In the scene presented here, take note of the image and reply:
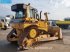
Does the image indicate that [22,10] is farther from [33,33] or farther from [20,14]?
[33,33]

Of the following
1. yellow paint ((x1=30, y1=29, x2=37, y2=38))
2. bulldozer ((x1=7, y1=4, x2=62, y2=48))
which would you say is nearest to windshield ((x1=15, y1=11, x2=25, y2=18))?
bulldozer ((x1=7, y1=4, x2=62, y2=48))

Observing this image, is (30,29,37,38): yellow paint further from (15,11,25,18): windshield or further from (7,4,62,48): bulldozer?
(15,11,25,18): windshield

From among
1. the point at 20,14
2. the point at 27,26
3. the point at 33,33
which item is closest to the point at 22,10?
the point at 20,14

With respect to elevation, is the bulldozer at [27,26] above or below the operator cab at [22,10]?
below

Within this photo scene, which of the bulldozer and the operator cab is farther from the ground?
the operator cab

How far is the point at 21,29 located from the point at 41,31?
102 inches

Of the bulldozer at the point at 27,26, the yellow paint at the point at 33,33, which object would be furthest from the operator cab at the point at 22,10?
the yellow paint at the point at 33,33

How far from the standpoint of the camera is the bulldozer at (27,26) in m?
12.1

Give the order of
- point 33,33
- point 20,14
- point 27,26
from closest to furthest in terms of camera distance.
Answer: point 27,26, point 20,14, point 33,33

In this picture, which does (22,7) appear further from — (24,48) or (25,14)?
(24,48)

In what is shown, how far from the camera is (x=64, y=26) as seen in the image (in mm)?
36594

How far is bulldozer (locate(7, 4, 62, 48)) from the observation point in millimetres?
12062

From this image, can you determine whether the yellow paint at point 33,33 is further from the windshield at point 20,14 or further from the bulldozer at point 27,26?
the windshield at point 20,14

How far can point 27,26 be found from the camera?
12.4 meters
